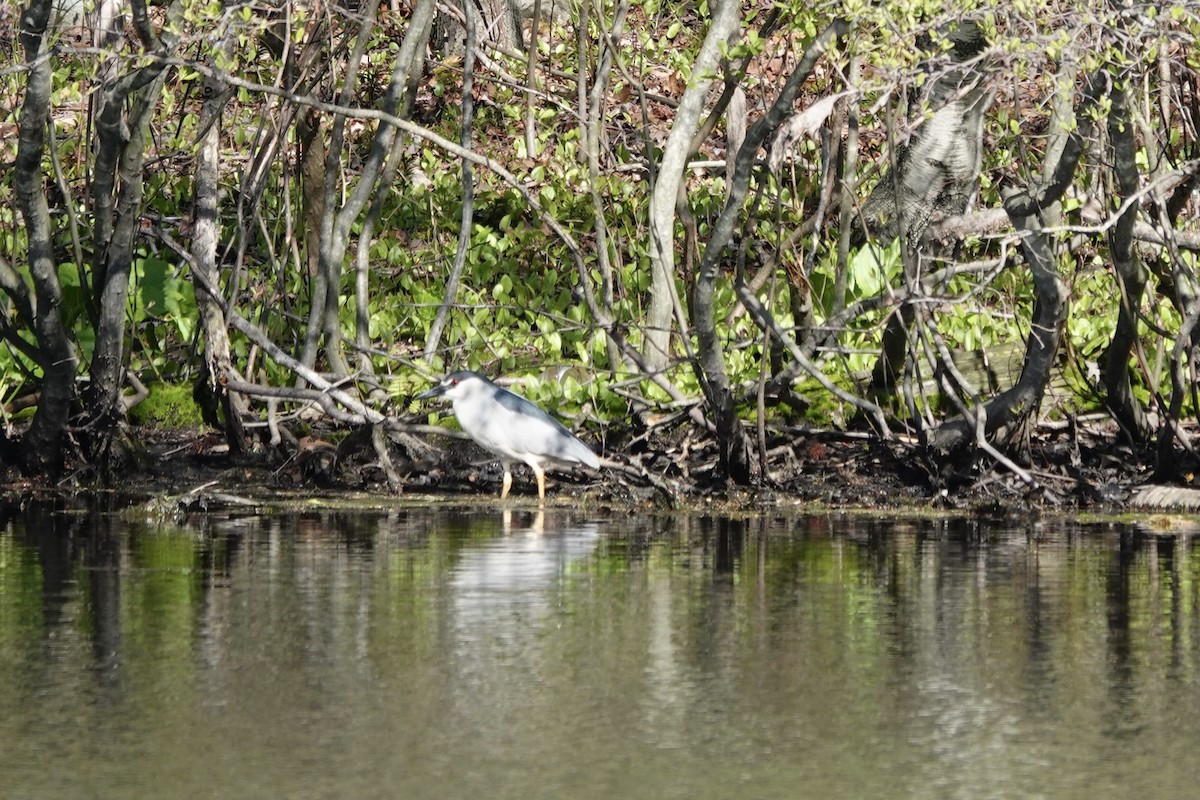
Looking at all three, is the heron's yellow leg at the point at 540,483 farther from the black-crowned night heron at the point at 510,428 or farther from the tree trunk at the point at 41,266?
the tree trunk at the point at 41,266

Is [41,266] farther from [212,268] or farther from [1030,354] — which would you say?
[1030,354]

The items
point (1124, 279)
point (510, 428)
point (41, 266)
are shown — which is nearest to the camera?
point (1124, 279)

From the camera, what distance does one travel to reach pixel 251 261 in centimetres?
1554

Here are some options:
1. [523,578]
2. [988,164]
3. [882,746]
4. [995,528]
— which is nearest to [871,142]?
[988,164]

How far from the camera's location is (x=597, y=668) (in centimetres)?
579

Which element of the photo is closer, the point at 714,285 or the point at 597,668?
the point at 597,668

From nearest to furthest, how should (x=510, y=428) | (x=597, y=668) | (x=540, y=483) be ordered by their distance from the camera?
(x=597, y=668) < (x=510, y=428) < (x=540, y=483)

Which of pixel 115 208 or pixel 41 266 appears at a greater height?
pixel 115 208

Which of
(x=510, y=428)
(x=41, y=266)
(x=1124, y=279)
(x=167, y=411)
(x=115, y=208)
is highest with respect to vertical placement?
(x=115, y=208)

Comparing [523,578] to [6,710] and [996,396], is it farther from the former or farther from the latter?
[996,396]

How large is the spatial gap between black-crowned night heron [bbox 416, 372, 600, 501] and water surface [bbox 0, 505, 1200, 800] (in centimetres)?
207

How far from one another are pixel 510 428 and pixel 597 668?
222 inches

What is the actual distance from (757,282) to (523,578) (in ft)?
18.5

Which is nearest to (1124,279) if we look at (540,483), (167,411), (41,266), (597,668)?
(540,483)
